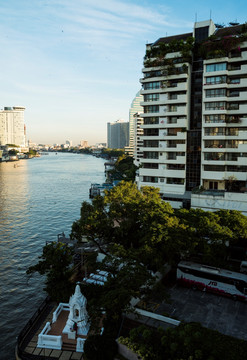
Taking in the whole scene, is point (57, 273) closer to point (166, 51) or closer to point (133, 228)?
point (133, 228)

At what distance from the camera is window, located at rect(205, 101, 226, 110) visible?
1930 inches

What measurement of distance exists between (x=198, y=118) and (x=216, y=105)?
4699 mm

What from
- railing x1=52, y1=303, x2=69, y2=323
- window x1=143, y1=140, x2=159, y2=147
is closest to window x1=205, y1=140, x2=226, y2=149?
window x1=143, y1=140, x2=159, y2=147

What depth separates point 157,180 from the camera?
2211 inches

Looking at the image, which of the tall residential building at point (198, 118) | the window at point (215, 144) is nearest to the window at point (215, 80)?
the tall residential building at point (198, 118)

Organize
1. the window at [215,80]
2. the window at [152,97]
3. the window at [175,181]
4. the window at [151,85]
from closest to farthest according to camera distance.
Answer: the window at [215,80], the window at [175,181], the window at [151,85], the window at [152,97]

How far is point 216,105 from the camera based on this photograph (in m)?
49.5

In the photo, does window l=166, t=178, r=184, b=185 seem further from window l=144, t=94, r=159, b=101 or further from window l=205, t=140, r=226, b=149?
window l=144, t=94, r=159, b=101

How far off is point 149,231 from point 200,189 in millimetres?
19073

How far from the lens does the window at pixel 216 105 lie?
49.0 m

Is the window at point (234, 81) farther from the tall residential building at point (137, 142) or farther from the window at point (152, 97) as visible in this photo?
the tall residential building at point (137, 142)

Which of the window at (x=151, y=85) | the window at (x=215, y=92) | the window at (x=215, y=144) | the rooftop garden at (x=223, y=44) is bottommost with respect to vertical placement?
the window at (x=215, y=144)

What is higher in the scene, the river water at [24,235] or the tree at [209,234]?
the tree at [209,234]

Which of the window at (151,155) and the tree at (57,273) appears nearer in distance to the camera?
the tree at (57,273)
